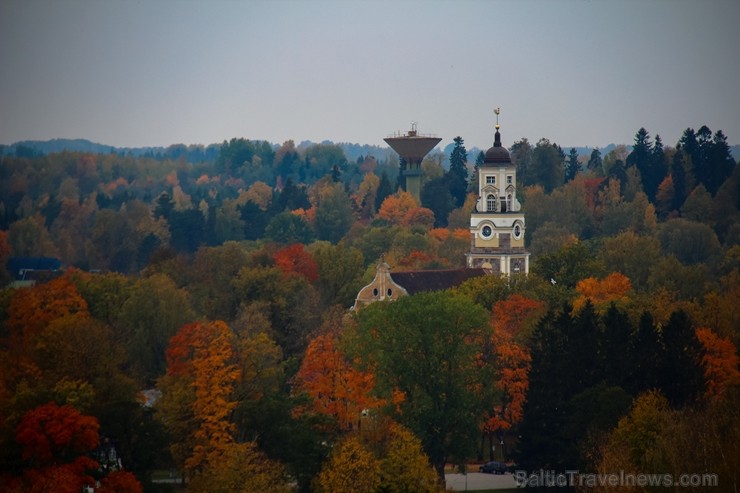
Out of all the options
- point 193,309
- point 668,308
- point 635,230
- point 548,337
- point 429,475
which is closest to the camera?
point 429,475

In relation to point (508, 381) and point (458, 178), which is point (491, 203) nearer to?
point (508, 381)

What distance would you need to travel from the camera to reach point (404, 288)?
85.2 m

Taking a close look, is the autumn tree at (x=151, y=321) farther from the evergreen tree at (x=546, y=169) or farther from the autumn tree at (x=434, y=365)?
the evergreen tree at (x=546, y=169)

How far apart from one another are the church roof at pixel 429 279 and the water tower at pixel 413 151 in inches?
2575

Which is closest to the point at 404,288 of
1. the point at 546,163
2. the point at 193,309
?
the point at 193,309

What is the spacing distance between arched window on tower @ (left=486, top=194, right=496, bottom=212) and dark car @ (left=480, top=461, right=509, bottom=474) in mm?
35022

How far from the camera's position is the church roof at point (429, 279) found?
282 feet

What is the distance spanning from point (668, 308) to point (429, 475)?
79.1 ft

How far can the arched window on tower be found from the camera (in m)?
95.9

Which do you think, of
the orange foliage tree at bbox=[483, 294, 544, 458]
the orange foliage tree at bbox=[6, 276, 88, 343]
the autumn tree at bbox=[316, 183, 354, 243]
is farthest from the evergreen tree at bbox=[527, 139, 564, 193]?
the orange foliage tree at bbox=[483, 294, 544, 458]

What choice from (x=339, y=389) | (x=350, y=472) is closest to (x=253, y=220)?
(x=339, y=389)

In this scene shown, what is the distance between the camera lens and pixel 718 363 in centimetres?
6397

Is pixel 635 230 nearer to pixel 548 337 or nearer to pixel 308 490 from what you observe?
pixel 548 337

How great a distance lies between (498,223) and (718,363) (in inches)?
1261
